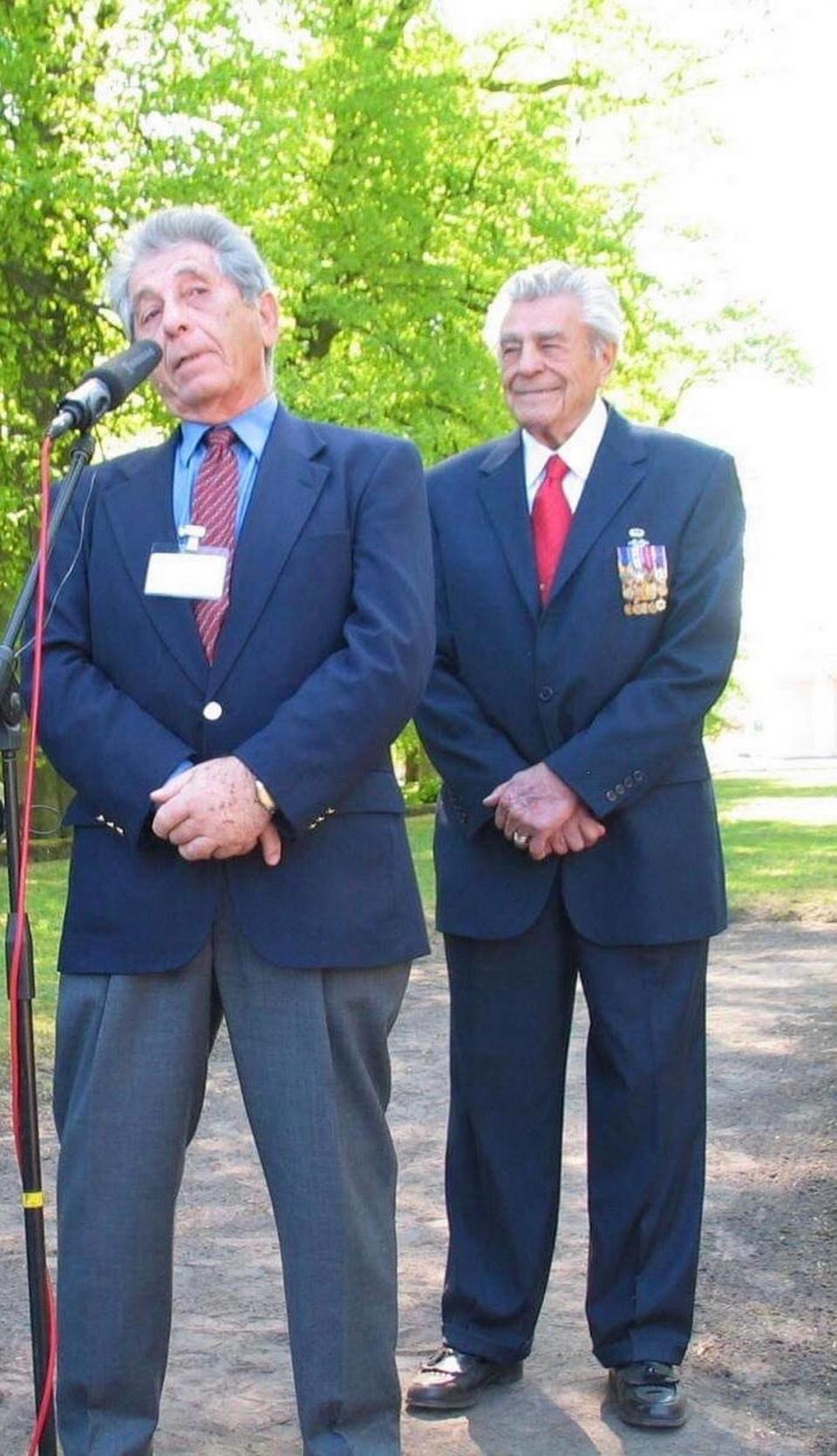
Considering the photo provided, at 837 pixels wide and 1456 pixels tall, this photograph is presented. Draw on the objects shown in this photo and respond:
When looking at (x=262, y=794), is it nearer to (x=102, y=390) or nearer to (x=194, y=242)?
(x=102, y=390)

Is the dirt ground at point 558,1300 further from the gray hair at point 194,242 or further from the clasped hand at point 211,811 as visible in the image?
the gray hair at point 194,242

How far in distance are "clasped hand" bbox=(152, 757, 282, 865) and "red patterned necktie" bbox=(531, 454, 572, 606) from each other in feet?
3.51

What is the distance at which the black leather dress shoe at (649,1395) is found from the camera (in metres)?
3.69

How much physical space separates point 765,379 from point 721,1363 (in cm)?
2437

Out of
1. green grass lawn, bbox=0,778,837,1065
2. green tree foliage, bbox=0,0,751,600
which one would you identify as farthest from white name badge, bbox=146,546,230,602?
green tree foliage, bbox=0,0,751,600

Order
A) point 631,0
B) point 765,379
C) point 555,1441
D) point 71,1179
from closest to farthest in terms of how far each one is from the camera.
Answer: point 71,1179
point 555,1441
point 631,0
point 765,379

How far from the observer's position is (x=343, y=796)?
323 cm

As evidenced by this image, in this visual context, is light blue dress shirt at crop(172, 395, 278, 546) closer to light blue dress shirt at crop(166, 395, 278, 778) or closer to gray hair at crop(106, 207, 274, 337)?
light blue dress shirt at crop(166, 395, 278, 778)

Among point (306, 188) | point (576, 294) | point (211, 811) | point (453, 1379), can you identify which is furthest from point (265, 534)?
point (306, 188)

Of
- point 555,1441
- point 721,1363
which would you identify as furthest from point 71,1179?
point 721,1363

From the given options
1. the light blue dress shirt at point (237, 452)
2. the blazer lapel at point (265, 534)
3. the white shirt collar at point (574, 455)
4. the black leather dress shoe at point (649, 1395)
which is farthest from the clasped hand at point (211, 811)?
the black leather dress shoe at point (649, 1395)

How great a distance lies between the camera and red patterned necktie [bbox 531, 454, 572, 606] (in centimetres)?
397

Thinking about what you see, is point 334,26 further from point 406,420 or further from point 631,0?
point 631,0

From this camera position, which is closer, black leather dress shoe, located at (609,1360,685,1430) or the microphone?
the microphone
